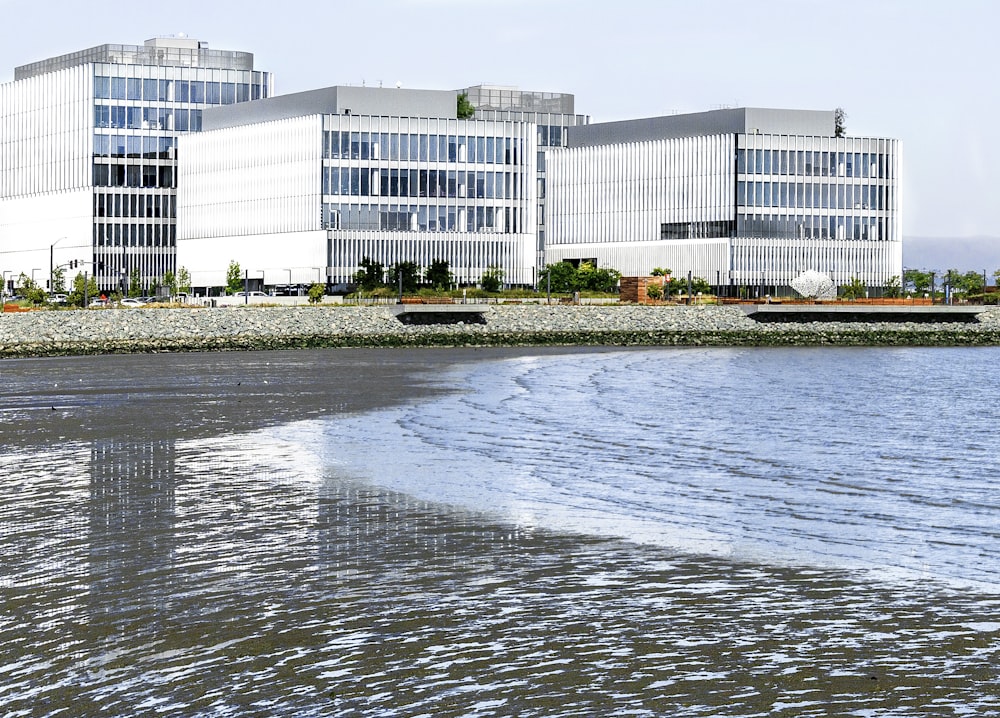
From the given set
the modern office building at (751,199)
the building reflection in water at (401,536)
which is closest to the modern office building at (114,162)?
the modern office building at (751,199)

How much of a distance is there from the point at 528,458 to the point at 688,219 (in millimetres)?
157117

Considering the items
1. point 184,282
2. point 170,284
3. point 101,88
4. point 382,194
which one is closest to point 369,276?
point 382,194

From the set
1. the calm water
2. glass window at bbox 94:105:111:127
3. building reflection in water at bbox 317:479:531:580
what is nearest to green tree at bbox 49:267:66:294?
glass window at bbox 94:105:111:127

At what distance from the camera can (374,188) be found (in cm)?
17000

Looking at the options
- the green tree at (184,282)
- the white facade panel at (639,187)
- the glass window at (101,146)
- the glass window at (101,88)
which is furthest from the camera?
the glass window at (101,146)

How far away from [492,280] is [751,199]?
4021 cm

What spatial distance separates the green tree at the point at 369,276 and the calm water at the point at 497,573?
116914 mm

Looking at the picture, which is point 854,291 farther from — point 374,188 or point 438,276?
point 374,188

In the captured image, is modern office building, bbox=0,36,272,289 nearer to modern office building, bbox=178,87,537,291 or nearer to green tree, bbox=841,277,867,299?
modern office building, bbox=178,87,537,291

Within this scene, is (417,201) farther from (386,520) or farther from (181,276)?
(386,520)

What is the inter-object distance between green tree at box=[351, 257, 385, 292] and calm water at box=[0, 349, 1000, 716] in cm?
11691

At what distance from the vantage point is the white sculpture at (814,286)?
168375 mm

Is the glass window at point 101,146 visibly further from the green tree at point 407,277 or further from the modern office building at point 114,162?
the green tree at point 407,277

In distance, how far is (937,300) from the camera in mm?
160250
